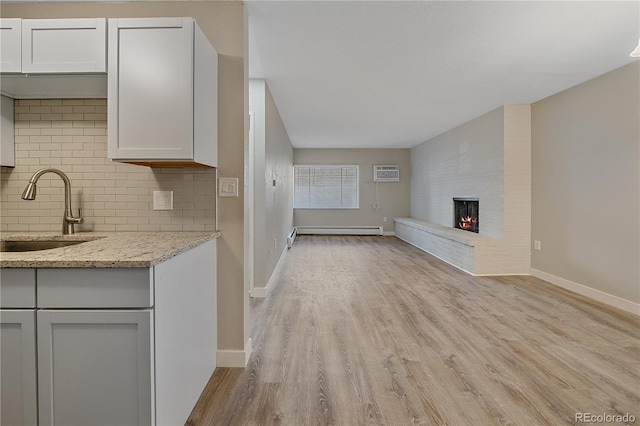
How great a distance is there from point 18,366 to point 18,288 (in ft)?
0.95

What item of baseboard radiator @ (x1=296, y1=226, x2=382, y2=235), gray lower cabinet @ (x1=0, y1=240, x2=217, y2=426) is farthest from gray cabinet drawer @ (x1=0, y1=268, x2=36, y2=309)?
baseboard radiator @ (x1=296, y1=226, x2=382, y2=235)

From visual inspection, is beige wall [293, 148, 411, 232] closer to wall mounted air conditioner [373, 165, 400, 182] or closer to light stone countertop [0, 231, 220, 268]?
wall mounted air conditioner [373, 165, 400, 182]

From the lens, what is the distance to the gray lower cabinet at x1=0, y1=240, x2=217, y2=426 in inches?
51.1

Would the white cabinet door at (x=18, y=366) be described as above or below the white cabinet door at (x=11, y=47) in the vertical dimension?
below

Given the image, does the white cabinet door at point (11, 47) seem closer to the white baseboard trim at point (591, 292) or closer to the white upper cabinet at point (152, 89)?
the white upper cabinet at point (152, 89)

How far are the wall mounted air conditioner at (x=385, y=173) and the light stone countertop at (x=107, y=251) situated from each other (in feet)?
25.4

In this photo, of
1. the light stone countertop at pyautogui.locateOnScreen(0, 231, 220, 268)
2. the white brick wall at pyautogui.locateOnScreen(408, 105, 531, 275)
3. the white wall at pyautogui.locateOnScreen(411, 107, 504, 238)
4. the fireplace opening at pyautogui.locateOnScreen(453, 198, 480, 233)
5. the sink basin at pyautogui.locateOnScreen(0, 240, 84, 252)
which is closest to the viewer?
the light stone countertop at pyautogui.locateOnScreen(0, 231, 220, 268)

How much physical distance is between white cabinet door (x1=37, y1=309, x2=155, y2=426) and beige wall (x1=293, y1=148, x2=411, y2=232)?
323 inches

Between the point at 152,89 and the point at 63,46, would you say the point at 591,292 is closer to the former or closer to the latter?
the point at 152,89

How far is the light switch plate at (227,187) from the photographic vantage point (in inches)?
86.4

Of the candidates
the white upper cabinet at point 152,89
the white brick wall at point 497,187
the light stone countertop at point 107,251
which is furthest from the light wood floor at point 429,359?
the white upper cabinet at point 152,89

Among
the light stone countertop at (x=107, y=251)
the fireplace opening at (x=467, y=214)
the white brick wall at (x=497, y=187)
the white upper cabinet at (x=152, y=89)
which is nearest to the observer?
the light stone countertop at (x=107, y=251)

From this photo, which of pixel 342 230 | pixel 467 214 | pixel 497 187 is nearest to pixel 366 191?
pixel 342 230

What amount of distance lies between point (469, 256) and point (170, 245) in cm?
438
